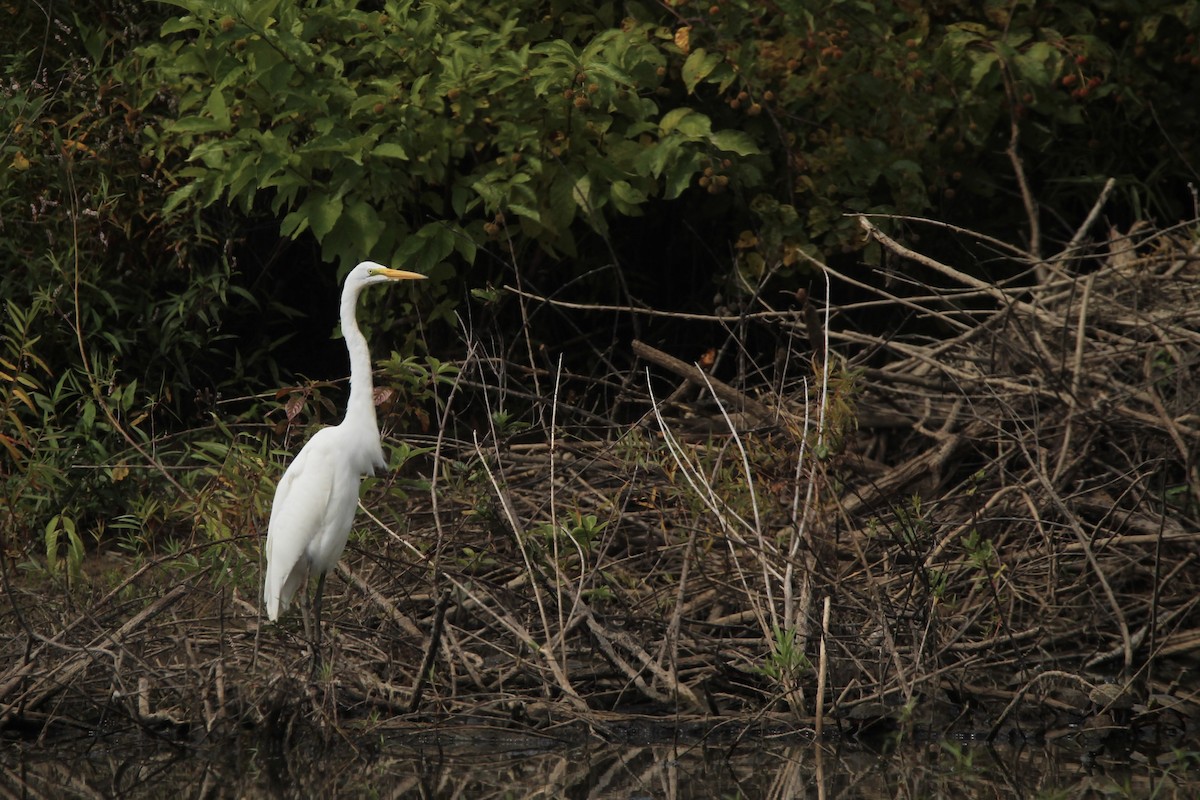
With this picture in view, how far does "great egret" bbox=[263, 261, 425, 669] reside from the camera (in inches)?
205

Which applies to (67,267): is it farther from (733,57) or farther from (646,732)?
(646,732)

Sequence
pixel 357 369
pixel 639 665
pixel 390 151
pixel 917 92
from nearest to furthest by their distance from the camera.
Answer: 1. pixel 639 665
2. pixel 357 369
3. pixel 390 151
4. pixel 917 92

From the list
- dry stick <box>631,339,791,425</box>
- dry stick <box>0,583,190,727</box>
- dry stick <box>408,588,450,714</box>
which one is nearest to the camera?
dry stick <box>408,588,450,714</box>

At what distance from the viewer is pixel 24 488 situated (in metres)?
6.38

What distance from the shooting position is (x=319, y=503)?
5223 mm

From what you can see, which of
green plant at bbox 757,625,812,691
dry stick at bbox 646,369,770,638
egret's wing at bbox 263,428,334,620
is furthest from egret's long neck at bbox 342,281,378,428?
green plant at bbox 757,625,812,691

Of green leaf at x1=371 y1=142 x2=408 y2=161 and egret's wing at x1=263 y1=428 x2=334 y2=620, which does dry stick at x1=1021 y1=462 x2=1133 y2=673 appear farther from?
green leaf at x1=371 y1=142 x2=408 y2=161

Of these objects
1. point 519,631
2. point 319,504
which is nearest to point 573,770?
point 519,631

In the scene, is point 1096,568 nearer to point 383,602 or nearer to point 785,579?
point 785,579

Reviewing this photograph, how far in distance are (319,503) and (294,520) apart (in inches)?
Result: 3.7

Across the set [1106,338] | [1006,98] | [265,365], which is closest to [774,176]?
[1006,98]

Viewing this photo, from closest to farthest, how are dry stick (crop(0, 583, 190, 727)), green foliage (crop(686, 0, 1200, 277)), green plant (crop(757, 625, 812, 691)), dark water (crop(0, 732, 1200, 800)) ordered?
dark water (crop(0, 732, 1200, 800)) → green plant (crop(757, 625, 812, 691)) → dry stick (crop(0, 583, 190, 727)) → green foliage (crop(686, 0, 1200, 277))

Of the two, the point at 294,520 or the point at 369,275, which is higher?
the point at 369,275

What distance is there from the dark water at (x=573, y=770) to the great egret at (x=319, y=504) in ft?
1.62
